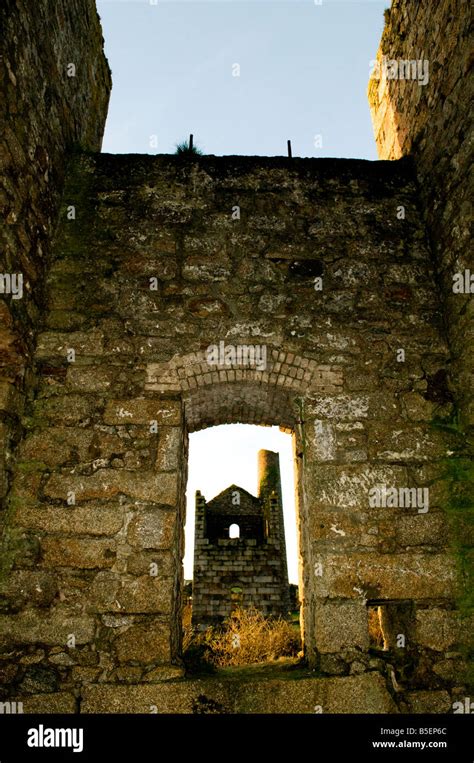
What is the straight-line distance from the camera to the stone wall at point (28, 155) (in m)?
3.40

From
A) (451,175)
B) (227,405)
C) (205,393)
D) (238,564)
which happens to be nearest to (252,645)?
(227,405)

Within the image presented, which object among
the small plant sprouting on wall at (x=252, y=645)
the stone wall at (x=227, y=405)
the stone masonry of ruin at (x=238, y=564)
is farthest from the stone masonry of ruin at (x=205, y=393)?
the stone masonry of ruin at (x=238, y=564)

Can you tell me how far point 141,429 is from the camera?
3.67 m

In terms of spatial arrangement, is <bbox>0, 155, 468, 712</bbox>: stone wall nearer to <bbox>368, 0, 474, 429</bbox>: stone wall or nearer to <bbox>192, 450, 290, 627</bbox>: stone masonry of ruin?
<bbox>368, 0, 474, 429</bbox>: stone wall

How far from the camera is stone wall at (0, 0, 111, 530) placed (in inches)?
134

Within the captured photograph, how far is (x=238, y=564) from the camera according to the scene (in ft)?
46.6

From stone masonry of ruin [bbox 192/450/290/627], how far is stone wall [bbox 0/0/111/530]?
37.1 feet

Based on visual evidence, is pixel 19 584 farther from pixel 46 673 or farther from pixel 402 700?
pixel 402 700

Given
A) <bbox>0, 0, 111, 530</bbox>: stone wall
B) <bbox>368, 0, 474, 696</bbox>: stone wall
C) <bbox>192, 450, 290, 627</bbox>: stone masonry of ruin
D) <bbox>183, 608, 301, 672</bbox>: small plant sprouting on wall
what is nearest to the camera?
<bbox>0, 0, 111, 530</bbox>: stone wall

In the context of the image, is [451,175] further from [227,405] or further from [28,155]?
[28,155]

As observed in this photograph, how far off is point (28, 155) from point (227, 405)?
8.79 ft

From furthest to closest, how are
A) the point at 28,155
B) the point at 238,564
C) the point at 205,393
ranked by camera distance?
the point at 238,564
the point at 205,393
the point at 28,155

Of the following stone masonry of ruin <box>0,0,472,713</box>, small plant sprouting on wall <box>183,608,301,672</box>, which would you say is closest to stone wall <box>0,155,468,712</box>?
stone masonry of ruin <box>0,0,472,713</box>

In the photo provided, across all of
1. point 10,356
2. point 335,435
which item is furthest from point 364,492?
point 10,356
